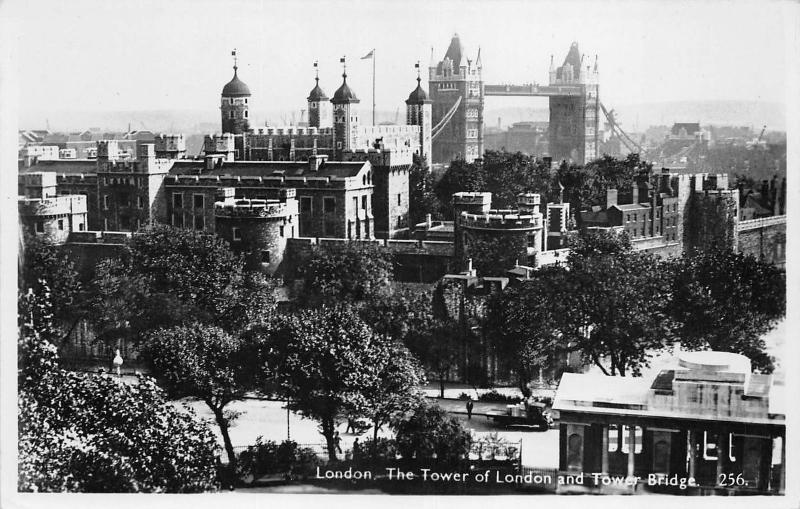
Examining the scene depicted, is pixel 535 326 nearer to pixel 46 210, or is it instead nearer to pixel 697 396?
pixel 697 396

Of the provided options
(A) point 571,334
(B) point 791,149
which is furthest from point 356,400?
(B) point 791,149

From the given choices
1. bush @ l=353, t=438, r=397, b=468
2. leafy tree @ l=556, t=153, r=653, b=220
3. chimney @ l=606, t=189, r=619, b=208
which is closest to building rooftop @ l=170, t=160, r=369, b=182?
leafy tree @ l=556, t=153, r=653, b=220

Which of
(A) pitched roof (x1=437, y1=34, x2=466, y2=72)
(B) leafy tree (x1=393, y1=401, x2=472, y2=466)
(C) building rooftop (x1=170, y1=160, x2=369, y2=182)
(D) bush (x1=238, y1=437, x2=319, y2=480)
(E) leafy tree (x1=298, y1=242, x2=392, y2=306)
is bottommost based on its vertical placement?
(D) bush (x1=238, y1=437, x2=319, y2=480)

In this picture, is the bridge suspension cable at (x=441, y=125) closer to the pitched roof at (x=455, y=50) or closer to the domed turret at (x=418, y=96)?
the domed turret at (x=418, y=96)

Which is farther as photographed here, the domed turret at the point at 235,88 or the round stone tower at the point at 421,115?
the round stone tower at the point at 421,115

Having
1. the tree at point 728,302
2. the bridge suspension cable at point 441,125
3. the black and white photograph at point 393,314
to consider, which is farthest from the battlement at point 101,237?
the bridge suspension cable at point 441,125

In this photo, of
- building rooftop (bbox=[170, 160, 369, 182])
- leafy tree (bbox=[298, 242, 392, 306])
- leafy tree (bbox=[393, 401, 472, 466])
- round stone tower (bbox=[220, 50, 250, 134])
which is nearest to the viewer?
leafy tree (bbox=[393, 401, 472, 466])

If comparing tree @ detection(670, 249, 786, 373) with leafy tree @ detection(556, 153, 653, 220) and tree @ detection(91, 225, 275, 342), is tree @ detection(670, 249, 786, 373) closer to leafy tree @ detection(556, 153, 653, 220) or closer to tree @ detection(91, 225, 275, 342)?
leafy tree @ detection(556, 153, 653, 220)
